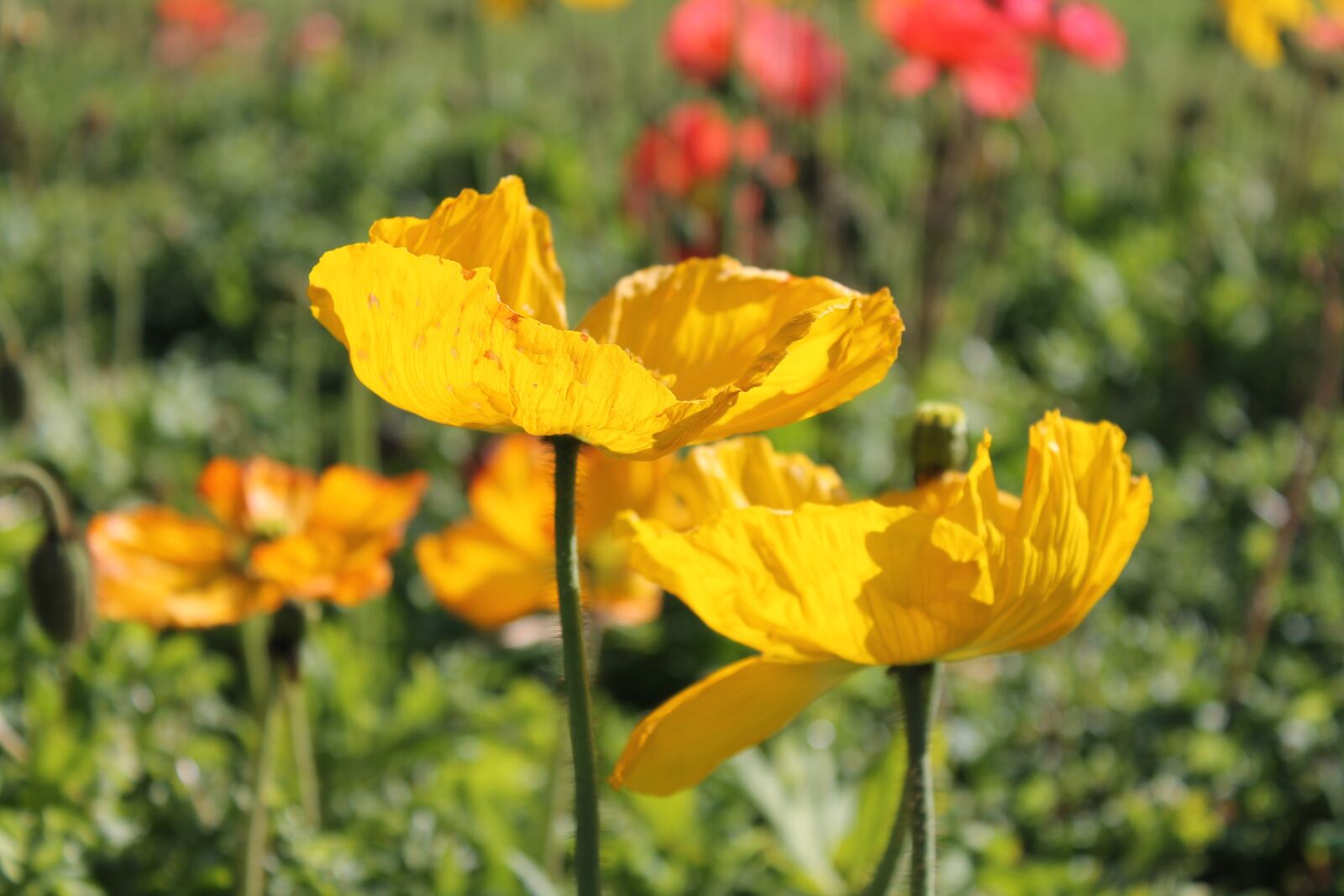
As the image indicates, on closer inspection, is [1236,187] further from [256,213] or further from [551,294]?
[551,294]

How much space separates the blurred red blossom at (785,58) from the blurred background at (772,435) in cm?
1

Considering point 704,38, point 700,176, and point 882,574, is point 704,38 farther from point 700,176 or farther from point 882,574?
point 882,574

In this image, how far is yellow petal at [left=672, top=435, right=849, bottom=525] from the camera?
0.89 metres

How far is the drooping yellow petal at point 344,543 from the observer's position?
1.30 meters

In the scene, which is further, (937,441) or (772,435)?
(772,435)

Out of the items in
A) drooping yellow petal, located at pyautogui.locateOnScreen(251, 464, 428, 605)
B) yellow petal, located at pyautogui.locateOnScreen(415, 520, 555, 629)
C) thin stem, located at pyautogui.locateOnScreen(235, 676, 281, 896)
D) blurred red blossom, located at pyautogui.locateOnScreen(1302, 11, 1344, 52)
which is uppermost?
blurred red blossom, located at pyautogui.locateOnScreen(1302, 11, 1344, 52)

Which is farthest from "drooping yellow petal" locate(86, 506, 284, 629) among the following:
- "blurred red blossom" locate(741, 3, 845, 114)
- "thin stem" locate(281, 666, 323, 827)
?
"blurred red blossom" locate(741, 3, 845, 114)

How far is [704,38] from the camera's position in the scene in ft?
10.5

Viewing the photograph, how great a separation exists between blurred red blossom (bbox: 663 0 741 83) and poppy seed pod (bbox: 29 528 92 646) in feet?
7.16

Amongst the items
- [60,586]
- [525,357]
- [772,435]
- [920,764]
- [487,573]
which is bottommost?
[772,435]

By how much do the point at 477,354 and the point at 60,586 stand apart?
0.74 meters

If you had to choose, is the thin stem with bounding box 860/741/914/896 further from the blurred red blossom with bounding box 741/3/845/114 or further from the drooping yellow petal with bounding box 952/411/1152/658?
the blurred red blossom with bounding box 741/3/845/114

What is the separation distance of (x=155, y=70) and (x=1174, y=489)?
4.34 m

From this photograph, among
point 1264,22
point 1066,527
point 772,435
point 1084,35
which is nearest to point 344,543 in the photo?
point 1066,527
